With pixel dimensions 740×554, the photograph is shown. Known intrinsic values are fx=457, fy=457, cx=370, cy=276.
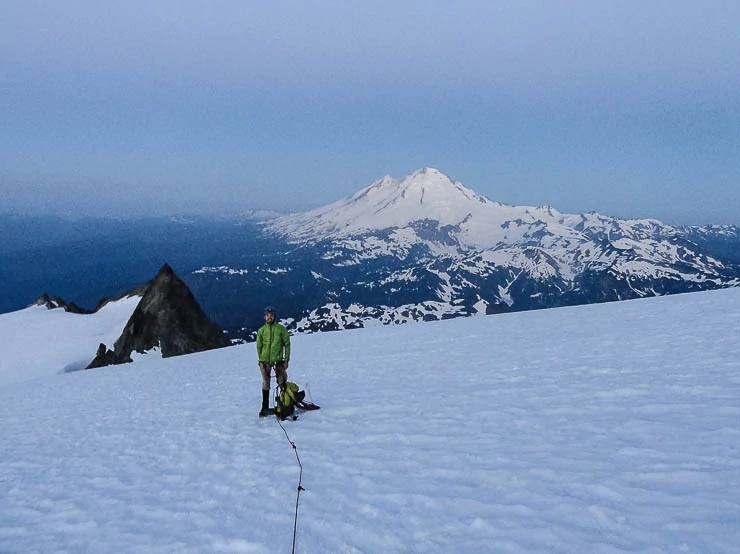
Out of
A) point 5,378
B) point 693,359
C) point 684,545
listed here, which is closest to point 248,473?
point 684,545

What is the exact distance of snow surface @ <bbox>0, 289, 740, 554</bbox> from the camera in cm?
616

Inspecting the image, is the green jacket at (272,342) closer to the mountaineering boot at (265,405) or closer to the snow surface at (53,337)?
the mountaineering boot at (265,405)

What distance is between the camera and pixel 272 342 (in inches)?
512

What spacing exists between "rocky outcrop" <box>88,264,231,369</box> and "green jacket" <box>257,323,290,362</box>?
38.5 meters

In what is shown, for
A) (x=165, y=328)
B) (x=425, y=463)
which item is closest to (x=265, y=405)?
(x=425, y=463)

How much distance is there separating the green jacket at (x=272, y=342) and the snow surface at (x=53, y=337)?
38105 millimetres

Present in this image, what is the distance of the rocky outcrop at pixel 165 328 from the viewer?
46.4m

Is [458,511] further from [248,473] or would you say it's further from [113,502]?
[113,502]

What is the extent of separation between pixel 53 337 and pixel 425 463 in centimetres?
5510

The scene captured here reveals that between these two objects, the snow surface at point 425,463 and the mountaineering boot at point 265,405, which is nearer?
the snow surface at point 425,463

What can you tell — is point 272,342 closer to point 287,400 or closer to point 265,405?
point 287,400

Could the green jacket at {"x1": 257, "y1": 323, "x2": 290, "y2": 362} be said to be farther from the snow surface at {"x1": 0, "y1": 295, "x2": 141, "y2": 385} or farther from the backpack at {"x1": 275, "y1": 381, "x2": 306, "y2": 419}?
the snow surface at {"x1": 0, "y1": 295, "x2": 141, "y2": 385}

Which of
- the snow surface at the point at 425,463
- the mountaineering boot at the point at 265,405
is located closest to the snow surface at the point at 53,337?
the snow surface at the point at 425,463

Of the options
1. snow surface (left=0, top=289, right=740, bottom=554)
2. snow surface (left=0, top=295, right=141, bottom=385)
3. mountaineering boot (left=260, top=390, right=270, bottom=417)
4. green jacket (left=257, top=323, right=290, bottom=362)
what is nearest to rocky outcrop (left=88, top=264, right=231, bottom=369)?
snow surface (left=0, top=295, right=141, bottom=385)
